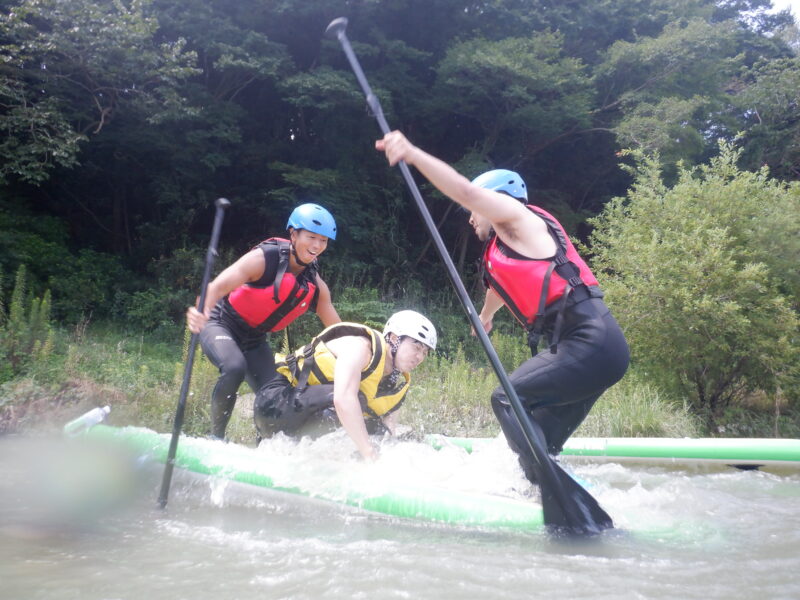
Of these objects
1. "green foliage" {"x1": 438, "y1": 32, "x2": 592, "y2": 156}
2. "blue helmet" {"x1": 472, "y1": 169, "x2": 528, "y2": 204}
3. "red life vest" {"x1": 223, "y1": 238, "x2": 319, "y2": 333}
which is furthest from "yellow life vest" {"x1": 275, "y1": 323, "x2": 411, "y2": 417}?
"green foliage" {"x1": 438, "y1": 32, "x2": 592, "y2": 156}

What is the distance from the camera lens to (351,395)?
3.37 m

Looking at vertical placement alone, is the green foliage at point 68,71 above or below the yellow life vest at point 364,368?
above

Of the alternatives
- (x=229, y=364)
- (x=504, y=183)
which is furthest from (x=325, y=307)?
(x=504, y=183)

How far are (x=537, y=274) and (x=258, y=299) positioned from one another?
6.95 ft

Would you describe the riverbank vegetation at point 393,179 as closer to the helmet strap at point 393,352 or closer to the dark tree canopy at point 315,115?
the dark tree canopy at point 315,115

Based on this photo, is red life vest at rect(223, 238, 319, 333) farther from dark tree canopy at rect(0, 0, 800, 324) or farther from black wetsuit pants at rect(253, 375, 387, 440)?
dark tree canopy at rect(0, 0, 800, 324)

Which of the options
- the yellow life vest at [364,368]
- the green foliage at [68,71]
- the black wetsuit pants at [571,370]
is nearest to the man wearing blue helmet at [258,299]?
the yellow life vest at [364,368]

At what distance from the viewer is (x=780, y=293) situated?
22.4ft

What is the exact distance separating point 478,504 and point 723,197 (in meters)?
5.18

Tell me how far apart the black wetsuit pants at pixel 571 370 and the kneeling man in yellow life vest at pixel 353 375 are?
70cm

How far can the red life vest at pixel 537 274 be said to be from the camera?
3.01 m

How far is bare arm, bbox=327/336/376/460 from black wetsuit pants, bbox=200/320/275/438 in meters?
0.98

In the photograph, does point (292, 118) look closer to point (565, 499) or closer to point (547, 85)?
point (547, 85)

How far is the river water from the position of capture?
2.33m
